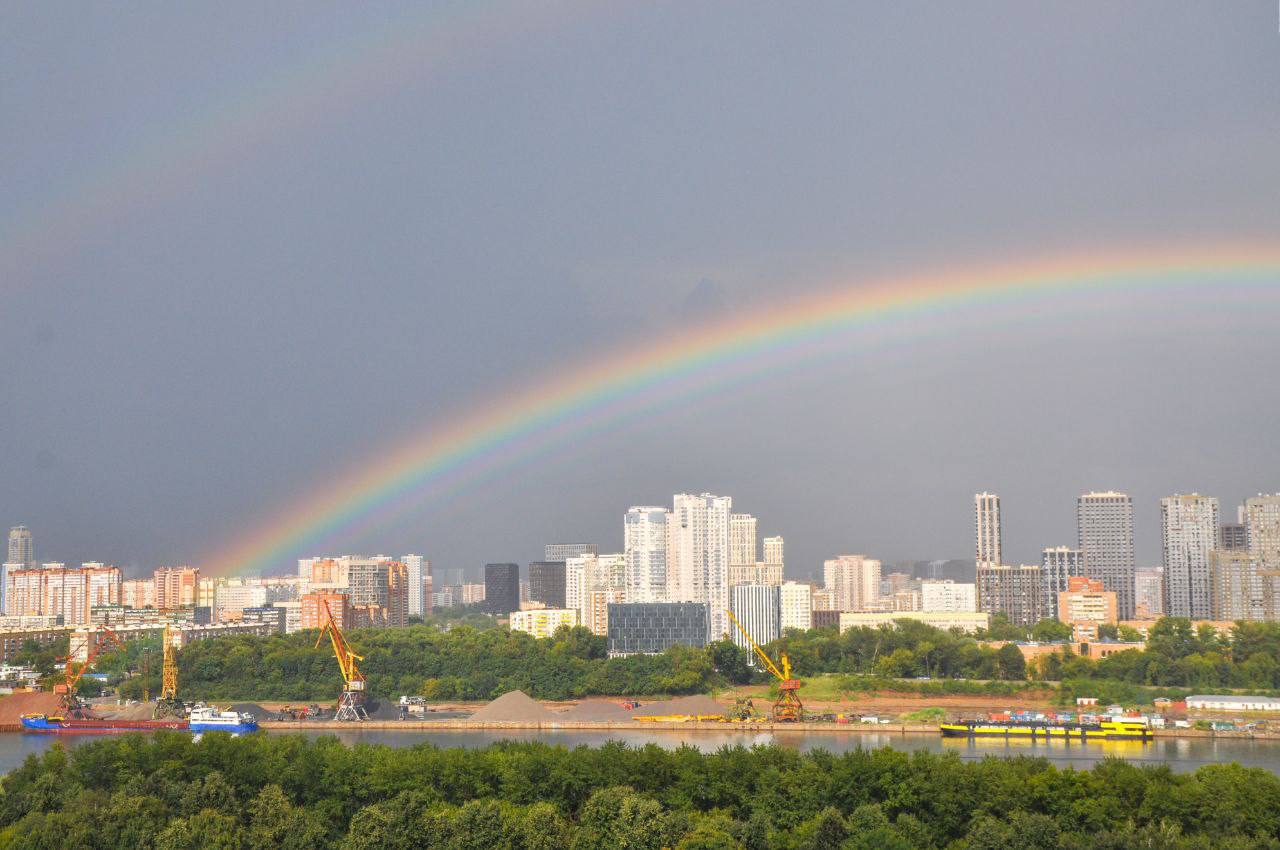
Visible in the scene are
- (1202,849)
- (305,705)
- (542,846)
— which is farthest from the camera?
(305,705)

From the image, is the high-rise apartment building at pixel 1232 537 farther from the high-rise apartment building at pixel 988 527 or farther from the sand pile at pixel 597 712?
the sand pile at pixel 597 712

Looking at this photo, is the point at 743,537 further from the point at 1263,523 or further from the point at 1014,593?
the point at 1263,523

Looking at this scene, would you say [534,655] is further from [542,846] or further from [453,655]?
[542,846]

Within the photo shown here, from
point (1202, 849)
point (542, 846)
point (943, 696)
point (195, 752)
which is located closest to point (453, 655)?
point (943, 696)

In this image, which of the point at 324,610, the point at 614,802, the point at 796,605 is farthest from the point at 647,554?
the point at 614,802

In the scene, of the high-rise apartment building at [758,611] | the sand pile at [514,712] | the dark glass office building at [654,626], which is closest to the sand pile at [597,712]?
the sand pile at [514,712]

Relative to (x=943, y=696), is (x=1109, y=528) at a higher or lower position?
higher
